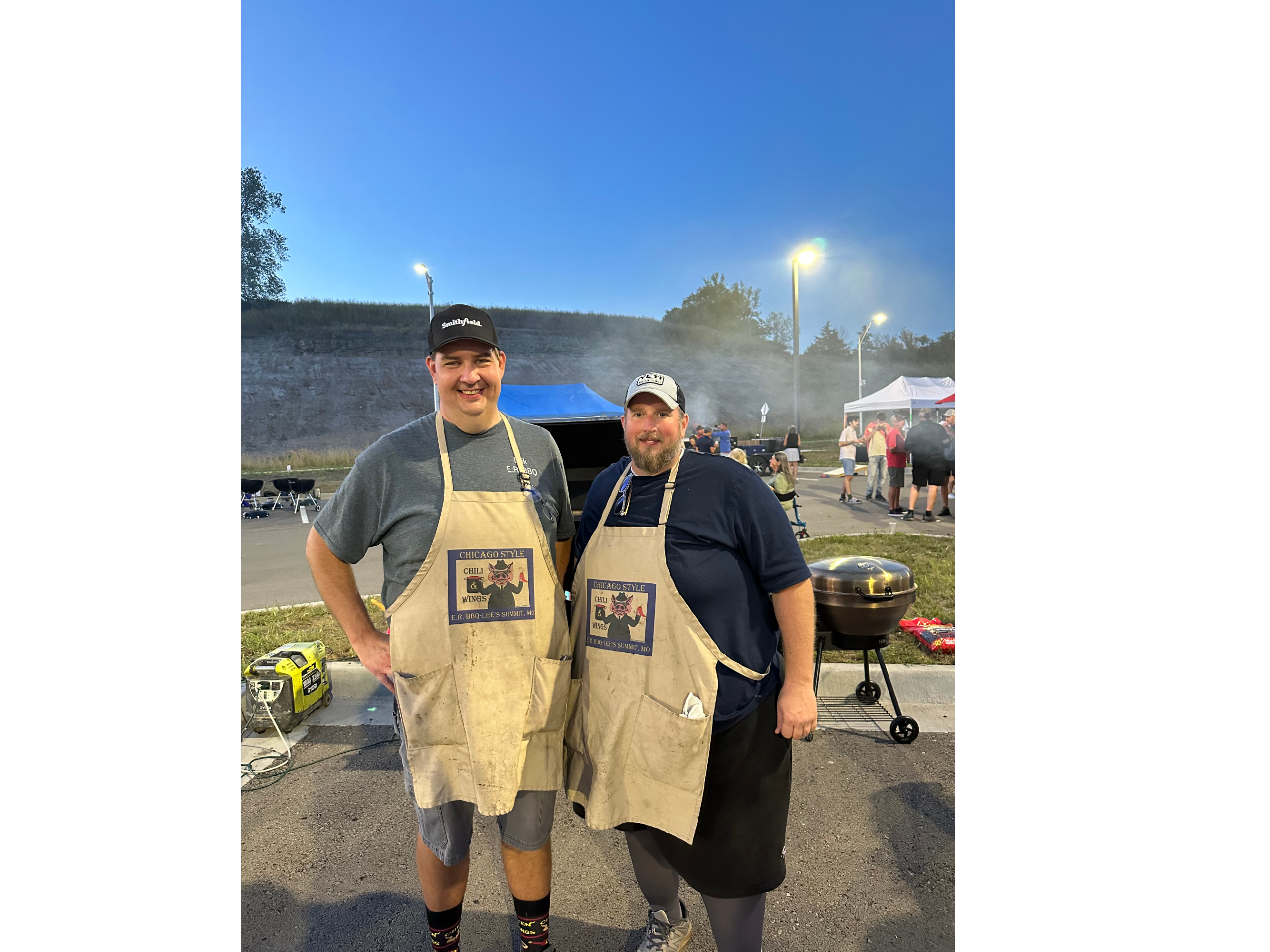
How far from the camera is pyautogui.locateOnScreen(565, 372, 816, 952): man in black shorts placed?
65.1 inches

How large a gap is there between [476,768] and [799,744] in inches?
98.3

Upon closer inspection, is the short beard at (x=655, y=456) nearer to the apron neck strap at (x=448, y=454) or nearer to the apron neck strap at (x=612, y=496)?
the apron neck strap at (x=612, y=496)

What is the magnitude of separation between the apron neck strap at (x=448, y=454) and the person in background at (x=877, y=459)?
42.7 ft

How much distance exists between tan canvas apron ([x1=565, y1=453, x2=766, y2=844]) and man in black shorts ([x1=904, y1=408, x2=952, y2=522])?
33.2ft

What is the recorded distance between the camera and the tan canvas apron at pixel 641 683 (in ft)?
5.38

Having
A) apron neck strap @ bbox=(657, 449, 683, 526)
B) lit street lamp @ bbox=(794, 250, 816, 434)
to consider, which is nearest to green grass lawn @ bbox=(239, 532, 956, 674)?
apron neck strap @ bbox=(657, 449, 683, 526)

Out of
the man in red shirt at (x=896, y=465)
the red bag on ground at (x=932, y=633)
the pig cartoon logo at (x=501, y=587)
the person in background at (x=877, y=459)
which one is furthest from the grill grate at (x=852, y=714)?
the person in background at (x=877, y=459)

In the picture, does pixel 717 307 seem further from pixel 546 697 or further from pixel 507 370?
pixel 546 697
